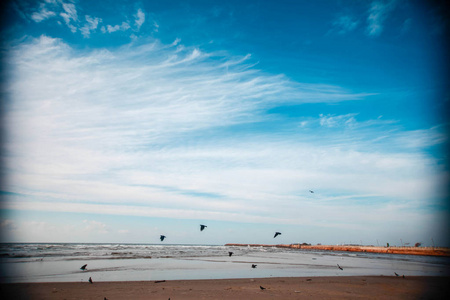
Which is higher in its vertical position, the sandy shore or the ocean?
the sandy shore

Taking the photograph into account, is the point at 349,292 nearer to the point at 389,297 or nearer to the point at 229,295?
the point at 389,297

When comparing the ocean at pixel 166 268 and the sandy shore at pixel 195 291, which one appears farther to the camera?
the ocean at pixel 166 268

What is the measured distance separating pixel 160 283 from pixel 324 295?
8.05m

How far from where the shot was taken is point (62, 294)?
10.1m

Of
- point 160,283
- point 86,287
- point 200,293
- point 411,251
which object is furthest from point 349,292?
point 411,251

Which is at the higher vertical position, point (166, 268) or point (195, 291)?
point (195, 291)

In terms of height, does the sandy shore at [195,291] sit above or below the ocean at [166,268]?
above

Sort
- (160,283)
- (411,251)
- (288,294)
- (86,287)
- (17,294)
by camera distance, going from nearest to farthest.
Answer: (17,294) → (288,294) → (86,287) → (160,283) → (411,251)

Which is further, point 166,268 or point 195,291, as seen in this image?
point 166,268

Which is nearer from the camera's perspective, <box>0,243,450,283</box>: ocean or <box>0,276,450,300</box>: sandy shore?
<box>0,276,450,300</box>: sandy shore

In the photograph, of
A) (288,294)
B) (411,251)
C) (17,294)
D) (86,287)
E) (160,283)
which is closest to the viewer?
(17,294)

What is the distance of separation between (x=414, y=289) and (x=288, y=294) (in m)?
8.01

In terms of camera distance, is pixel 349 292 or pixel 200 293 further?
pixel 349 292

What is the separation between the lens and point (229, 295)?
34.2 ft
